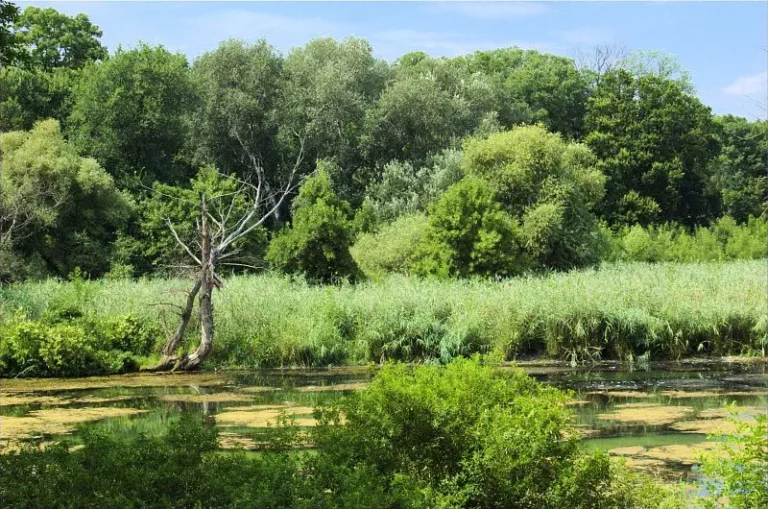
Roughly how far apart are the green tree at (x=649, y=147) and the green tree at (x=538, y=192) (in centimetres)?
1884

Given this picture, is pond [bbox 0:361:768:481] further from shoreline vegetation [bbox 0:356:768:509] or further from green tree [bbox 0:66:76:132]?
green tree [bbox 0:66:76:132]

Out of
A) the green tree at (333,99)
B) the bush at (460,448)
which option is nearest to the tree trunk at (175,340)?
the bush at (460,448)

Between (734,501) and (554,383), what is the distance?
10.2 m

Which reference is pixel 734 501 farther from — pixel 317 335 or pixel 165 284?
pixel 165 284

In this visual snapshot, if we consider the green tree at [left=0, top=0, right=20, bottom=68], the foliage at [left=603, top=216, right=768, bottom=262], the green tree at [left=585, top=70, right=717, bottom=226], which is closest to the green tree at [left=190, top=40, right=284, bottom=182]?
the foliage at [left=603, top=216, right=768, bottom=262]

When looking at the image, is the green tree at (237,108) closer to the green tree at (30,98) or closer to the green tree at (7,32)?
the green tree at (30,98)

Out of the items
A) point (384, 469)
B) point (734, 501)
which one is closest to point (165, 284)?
point (384, 469)

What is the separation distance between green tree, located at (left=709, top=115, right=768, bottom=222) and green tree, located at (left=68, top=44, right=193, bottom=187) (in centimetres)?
3346

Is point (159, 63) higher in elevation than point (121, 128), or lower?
higher

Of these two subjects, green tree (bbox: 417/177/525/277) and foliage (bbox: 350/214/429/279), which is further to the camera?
foliage (bbox: 350/214/429/279)

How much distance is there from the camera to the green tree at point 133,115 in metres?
42.3

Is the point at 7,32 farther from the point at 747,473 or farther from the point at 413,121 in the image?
the point at 413,121

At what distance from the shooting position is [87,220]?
119 feet

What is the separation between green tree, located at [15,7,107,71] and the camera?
51.3 meters
